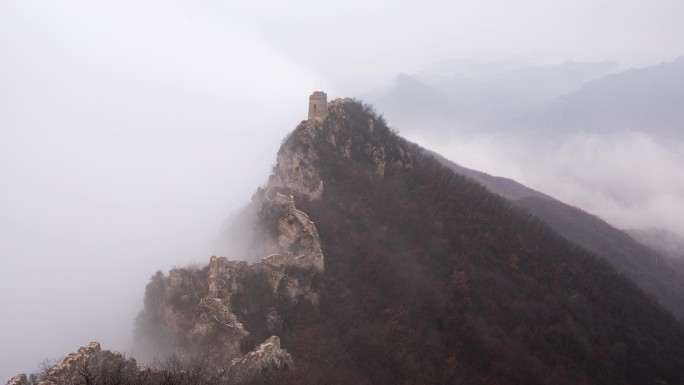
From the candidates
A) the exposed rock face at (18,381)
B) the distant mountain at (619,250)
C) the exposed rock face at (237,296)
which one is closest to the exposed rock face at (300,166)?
the exposed rock face at (237,296)

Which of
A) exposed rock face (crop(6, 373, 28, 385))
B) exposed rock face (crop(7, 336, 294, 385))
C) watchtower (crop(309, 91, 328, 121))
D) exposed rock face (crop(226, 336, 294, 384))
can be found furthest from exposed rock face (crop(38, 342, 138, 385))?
watchtower (crop(309, 91, 328, 121))

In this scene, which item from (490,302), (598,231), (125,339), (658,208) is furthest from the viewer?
(658,208)

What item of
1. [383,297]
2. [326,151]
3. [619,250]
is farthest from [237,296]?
[619,250]

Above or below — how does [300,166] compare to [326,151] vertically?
below

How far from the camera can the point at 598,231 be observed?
102 m

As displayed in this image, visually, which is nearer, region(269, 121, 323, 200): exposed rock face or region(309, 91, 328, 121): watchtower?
region(269, 121, 323, 200): exposed rock face

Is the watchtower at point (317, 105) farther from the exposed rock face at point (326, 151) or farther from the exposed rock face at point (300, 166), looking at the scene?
the exposed rock face at point (300, 166)

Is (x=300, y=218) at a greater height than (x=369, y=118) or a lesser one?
lesser

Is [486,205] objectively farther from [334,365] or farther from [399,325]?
[334,365]

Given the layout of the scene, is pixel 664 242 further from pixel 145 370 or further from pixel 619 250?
pixel 145 370

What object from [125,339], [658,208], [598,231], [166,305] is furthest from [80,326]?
[658,208]

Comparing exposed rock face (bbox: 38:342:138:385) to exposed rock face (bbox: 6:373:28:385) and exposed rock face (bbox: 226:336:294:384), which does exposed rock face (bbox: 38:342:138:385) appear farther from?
exposed rock face (bbox: 226:336:294:384)

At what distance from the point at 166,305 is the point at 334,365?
1409 cm

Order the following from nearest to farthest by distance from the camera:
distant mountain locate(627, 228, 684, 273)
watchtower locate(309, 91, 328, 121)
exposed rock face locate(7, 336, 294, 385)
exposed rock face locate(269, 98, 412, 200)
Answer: exposed rock face locate(7, 336, 294, 385) < exposed rock face locate(269, 98, 412, 200) < watchtower locate(309, 91, 328, 121) < distant mountain locate(627, 228, 684, 273)
